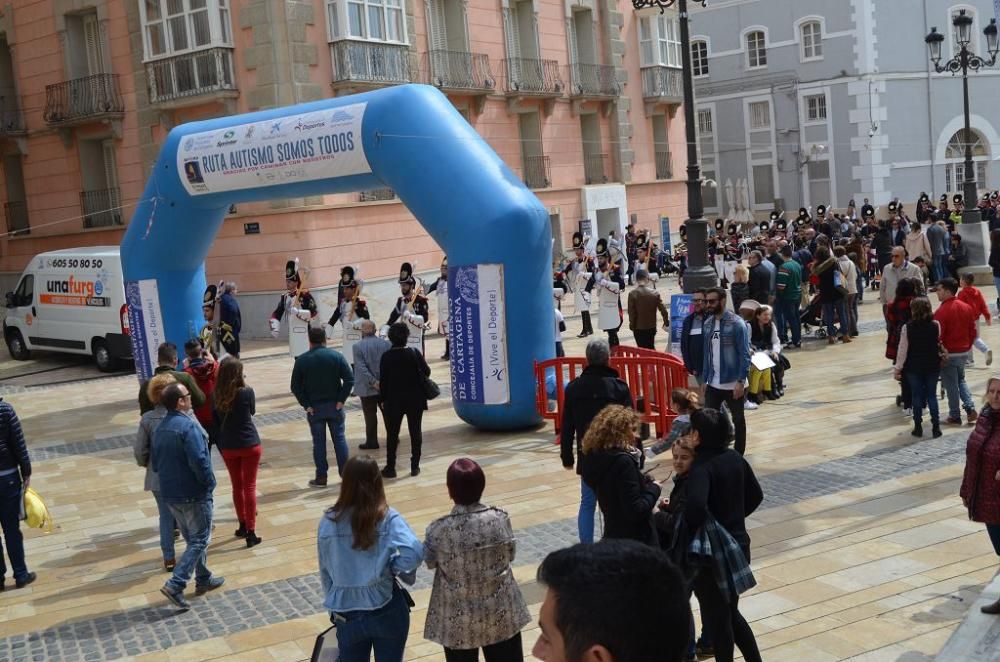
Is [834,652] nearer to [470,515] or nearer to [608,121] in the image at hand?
[470,515]

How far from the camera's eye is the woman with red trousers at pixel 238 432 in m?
9.14

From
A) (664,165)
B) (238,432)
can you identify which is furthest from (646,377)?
(664,165)

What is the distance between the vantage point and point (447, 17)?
29.7 m

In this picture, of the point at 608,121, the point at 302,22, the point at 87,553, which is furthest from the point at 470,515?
the point at 608,121

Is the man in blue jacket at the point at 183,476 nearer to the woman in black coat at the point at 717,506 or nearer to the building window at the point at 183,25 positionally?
the woman in black coat at the point at 717,506

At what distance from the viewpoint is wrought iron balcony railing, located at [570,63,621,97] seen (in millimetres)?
33281

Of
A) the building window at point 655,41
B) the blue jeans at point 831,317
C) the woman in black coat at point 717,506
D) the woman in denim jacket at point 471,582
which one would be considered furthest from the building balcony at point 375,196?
the woman in denim jacket at point 471,582

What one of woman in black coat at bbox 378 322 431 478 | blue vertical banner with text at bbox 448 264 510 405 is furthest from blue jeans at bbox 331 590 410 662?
blue vertical banner with text at bbox 448 264 510 405

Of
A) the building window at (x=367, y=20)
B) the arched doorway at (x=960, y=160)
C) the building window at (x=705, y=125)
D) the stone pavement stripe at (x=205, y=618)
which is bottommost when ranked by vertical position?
the stone pavement stripe at (x=205, y=618)

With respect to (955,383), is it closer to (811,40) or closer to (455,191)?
(455,191)

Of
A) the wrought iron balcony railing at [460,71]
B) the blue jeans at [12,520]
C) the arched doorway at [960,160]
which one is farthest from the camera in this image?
the arched doorway at [960,160]

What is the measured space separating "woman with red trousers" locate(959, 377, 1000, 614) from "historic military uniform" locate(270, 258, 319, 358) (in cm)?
1159

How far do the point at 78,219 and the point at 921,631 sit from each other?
2650cm

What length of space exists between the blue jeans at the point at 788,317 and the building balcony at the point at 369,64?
12256 millimetres
